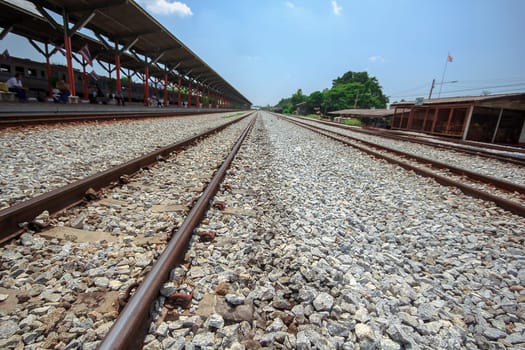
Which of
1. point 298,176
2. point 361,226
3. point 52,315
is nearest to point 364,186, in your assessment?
point 298,176

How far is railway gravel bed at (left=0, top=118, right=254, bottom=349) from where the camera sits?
1285mm

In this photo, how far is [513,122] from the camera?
790 inches

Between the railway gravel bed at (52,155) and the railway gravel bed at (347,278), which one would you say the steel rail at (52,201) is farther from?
the railway gravel bed at (347,278)

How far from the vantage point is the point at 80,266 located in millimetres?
1787

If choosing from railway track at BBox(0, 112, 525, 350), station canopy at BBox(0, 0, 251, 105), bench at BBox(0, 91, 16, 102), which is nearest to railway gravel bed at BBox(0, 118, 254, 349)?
railway track at BBox(0, 112, 525, 350)

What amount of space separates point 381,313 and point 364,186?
320 cm

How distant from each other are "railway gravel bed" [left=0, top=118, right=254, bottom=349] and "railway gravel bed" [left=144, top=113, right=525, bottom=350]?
1.18 feet

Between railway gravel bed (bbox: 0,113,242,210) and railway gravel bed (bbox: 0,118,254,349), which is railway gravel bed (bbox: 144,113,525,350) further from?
railway gravel bed (bbox: 0,113,242,210)

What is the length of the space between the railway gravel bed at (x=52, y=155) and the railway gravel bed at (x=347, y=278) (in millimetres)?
2305

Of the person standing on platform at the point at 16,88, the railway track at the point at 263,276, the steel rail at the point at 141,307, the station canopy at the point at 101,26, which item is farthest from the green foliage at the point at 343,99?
the steel rail at the point at 141,307

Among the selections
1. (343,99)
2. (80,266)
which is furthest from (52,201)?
(343,99)

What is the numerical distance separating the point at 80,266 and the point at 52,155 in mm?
4007

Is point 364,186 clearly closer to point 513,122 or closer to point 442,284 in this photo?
point 442,284

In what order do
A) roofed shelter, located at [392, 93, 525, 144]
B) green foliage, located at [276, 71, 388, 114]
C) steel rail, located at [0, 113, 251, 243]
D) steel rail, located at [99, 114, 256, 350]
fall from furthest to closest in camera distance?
green foliage, located at [276, 71, 388, 114]
roofed shelter, located at [392, 93, 525, 144]
steel rail, located at [0, 113, 251, 243]
steel rail, located at [99, 114, 256, 350]
